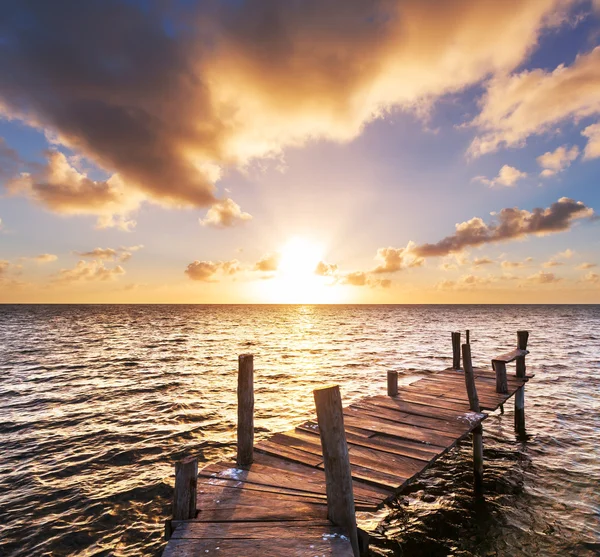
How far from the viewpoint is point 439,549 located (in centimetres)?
691

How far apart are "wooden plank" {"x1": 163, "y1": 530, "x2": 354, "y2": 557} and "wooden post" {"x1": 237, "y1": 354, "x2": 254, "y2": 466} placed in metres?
2.14

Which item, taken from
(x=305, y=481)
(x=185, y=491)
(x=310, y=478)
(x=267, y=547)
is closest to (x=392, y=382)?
(x=310, y=478)

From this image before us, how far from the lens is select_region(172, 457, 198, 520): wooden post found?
4.72 meters

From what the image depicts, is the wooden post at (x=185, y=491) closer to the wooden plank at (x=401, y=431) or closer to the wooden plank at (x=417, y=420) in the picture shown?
the wooden plank at (x=401, y=431)

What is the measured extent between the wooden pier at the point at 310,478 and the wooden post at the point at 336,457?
0.04ft

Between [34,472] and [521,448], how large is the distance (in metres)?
14.6

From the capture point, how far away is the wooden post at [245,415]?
648 cm

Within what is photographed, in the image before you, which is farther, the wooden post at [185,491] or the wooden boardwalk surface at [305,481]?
the wooden post at [185,491]

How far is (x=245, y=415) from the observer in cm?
655

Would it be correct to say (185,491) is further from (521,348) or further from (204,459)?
(521,348)

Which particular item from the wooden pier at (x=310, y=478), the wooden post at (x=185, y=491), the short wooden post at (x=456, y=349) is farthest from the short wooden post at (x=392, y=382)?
the wooden post at (x=185, y=491)

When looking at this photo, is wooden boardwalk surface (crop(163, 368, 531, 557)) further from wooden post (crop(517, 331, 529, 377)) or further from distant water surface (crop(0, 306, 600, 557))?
wooden post (crop(517, 331, 529, 377))

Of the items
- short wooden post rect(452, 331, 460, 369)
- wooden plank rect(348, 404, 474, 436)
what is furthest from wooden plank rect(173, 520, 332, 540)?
short wooden post rect(452, 331, 460, 369)

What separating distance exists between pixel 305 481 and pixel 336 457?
5.66 ft
